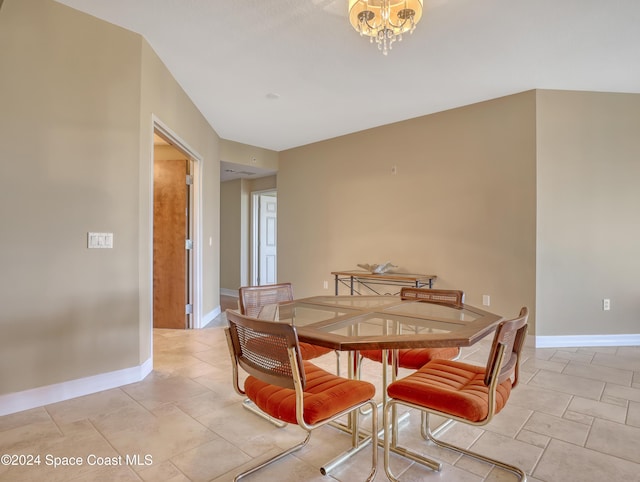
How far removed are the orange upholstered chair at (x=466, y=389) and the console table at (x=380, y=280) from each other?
93.6 inches

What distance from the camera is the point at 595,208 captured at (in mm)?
3730

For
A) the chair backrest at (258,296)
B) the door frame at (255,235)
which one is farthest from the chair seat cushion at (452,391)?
the door frame at (255,235)

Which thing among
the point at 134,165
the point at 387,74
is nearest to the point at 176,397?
the point at 134,165

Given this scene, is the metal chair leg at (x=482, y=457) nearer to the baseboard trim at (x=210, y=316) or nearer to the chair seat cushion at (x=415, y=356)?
the chair seat cushion at (x=415, y=356)

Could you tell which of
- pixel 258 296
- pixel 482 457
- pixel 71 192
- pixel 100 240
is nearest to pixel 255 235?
pixel 100 240

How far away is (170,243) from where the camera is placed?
443 centimetres

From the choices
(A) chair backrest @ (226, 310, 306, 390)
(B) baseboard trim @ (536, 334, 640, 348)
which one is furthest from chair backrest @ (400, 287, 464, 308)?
(B) baseboard trim @ (536, 334, 640, 348)

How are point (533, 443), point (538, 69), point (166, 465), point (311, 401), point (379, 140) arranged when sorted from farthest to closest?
point (379, 140), point (538, 69), point (533, 443), point (166, 465), point (311, 401)

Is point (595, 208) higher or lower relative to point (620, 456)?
higher

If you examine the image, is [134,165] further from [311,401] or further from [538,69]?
[538,69]

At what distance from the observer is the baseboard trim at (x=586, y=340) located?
3709 mm

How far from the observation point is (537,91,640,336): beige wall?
12.2ft

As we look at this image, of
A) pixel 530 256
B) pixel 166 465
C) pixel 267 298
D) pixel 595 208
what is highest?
pixel 595 208

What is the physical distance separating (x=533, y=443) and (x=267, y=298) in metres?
1.70
